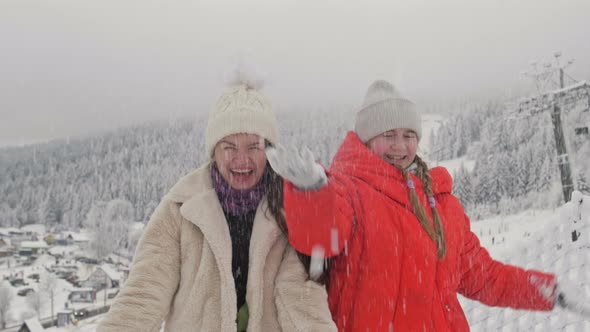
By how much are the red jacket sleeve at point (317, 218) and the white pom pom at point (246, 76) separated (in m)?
0.56

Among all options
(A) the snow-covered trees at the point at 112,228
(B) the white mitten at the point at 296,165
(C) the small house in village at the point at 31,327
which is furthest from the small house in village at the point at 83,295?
(B) the white mitten at the point at 296,165

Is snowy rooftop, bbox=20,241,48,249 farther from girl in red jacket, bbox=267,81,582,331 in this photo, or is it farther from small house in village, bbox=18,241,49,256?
girl in red jacket, bbox=267,81,582,331

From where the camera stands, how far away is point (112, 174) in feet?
213

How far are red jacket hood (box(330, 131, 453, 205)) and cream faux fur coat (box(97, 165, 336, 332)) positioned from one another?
1.26 ft

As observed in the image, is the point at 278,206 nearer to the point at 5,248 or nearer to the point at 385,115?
the point at 385,115

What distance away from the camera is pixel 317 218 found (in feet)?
4.70

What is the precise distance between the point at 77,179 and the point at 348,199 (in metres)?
79.1

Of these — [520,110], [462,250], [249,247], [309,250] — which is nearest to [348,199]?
[309,250]

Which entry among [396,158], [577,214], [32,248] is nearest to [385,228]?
[396,158]

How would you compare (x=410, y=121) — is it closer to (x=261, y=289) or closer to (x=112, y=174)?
(x=261, y=289)

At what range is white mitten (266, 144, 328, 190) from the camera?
125 cm

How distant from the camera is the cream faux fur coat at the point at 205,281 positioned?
155cm

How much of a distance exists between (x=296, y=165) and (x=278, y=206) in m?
0.45

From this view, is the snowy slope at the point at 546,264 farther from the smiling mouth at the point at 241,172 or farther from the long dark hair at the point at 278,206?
the smiling mouth at the point at 241,172
